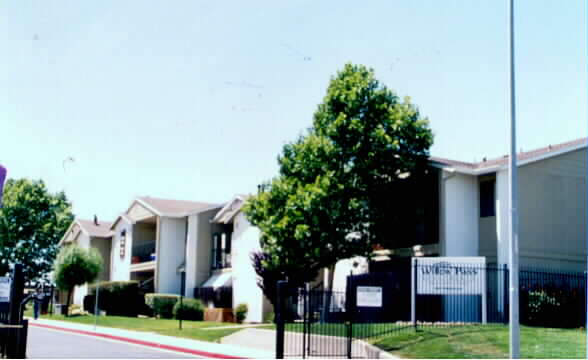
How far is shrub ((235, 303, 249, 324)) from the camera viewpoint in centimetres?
4025

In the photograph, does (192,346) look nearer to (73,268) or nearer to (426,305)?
(426,305)

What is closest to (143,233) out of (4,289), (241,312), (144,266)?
(144,266)

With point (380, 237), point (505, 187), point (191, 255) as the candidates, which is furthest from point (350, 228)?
point (191, 255)

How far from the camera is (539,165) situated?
3041 centimetres

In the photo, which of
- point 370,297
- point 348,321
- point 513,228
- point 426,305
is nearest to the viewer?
point 513,228

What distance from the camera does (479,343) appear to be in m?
20.2

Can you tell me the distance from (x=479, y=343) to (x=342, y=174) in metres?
11.4

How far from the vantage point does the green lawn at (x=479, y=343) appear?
62.8 ft

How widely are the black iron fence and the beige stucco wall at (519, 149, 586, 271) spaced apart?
1300 mm

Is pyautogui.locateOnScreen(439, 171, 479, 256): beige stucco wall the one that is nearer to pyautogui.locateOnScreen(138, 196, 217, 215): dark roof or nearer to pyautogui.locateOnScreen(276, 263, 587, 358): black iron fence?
pyautogui.locateOnScreen(276, 263, 587, 358): black iron fence

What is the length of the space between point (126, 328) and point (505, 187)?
18140 mm

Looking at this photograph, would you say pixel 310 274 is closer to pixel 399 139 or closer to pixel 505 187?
pixel 399 139

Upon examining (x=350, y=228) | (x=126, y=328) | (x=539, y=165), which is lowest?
(x=126, y=328)

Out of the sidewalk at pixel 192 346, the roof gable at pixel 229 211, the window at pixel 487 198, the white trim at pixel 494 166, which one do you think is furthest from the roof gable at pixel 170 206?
the window at pixel 487 198
